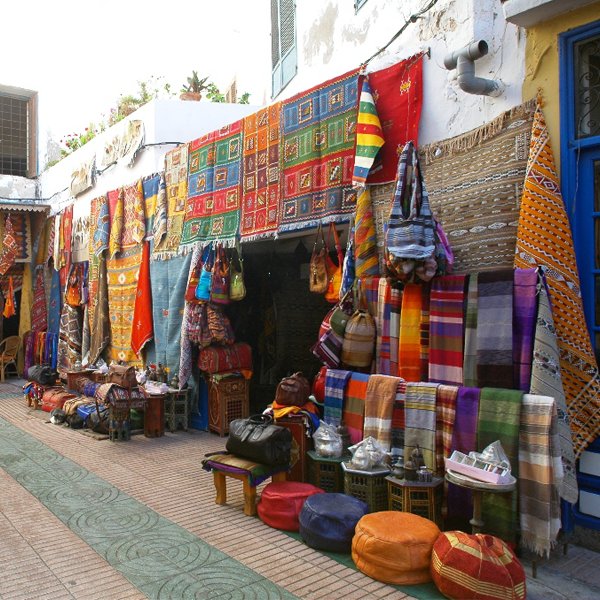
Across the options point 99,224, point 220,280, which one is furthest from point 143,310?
point 99,224

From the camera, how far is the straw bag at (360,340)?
5012 mm

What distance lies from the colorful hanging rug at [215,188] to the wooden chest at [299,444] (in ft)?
9.14

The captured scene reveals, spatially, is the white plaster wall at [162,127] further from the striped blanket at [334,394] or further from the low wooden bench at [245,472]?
the low wooden bench at [245,472]

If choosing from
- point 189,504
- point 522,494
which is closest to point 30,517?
point 189,504

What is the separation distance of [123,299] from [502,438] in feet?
24.3

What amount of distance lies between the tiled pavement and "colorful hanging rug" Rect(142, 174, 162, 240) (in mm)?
3915

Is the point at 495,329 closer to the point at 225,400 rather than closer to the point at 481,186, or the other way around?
the point at 481,186

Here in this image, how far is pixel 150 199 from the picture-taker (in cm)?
908

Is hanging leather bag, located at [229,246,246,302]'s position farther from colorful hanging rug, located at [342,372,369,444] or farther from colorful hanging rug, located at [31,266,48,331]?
colorful hanging rug, located at [31,266,48,331]

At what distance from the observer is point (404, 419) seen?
14.8 feet

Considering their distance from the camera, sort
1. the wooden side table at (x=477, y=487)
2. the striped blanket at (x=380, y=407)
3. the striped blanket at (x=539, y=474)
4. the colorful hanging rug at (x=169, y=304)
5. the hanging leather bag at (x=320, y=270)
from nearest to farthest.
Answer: the wooden side table at (x=477, y=487), the striped blanket at (x=539, y=474), the striped blanket at (x=380, y=407), the hanging leather bag at (x=320, y=270), the colorful hanging rug at (x=169, y=304)

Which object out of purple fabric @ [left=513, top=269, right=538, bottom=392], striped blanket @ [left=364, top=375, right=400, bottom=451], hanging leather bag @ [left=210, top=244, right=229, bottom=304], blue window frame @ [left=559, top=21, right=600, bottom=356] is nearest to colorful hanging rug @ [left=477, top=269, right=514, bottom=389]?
purple fabric @ [left=513, top=269, right=538, bottom=392]

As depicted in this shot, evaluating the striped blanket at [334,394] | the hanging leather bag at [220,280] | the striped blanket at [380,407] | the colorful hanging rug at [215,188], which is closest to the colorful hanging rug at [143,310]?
the colorful hanging rug at [215,188]

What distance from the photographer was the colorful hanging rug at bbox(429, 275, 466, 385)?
437cm
